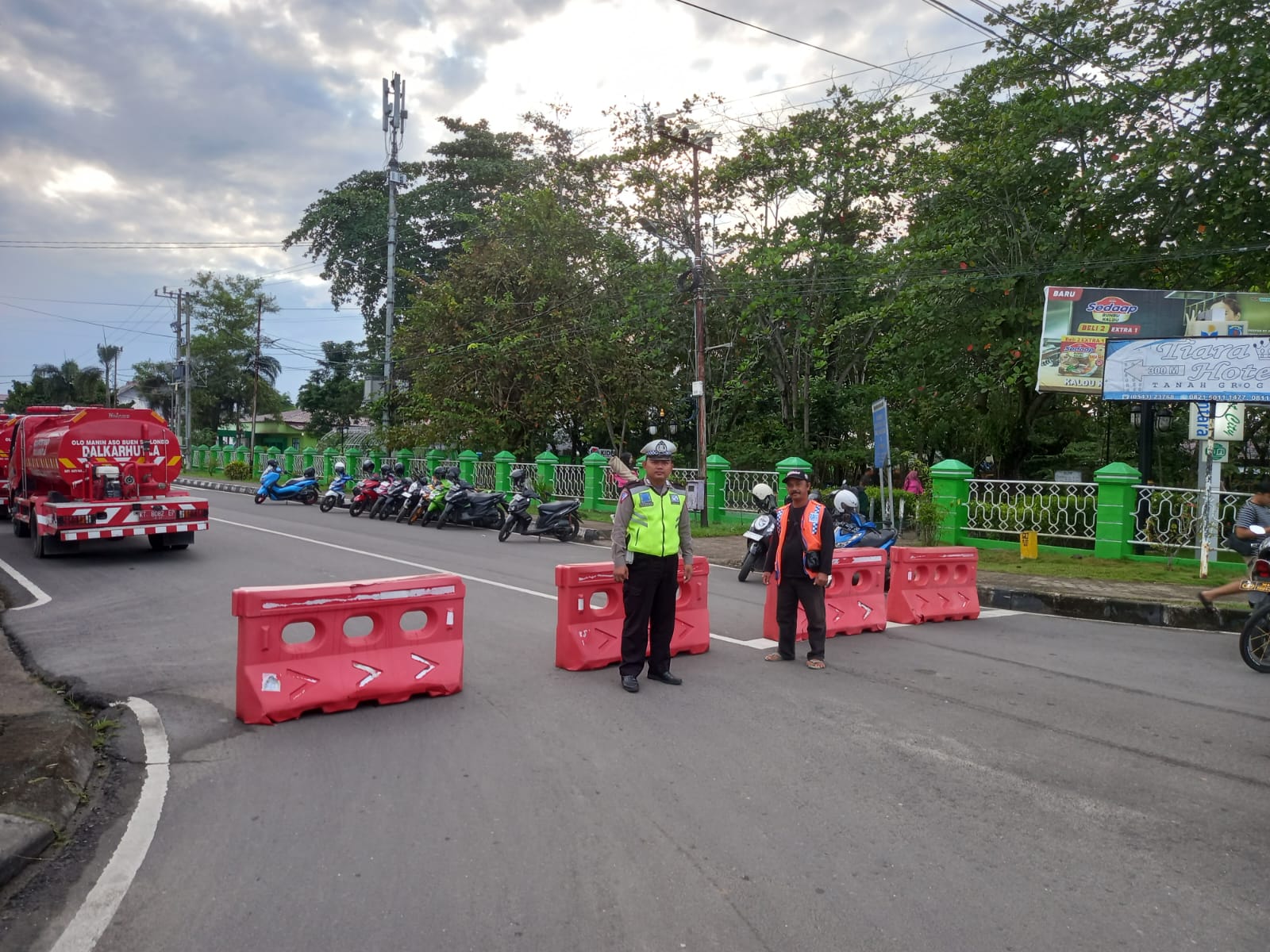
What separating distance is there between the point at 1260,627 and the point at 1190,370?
267 inches

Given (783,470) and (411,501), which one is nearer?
(783,470)

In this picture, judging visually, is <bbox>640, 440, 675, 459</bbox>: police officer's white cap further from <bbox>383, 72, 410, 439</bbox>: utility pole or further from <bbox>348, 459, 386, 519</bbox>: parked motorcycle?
<bbox>383, 72, 410, 439</bbox>: utility pole

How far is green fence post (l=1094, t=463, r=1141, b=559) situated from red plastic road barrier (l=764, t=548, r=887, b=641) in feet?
22.6

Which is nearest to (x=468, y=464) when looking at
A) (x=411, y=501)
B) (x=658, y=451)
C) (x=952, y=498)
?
(x=411, y=501)

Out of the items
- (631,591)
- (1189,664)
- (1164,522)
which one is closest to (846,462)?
(1164,522)

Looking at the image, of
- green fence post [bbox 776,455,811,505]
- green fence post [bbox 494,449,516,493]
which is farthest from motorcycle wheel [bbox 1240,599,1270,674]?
green fence post [bbox 494,449,516,493]

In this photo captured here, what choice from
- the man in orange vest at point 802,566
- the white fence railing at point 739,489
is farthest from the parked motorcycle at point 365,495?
the man in orange vest at point 802,566

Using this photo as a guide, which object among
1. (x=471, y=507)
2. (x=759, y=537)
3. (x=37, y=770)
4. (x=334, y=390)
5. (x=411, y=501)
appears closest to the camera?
(x=37, y=770)

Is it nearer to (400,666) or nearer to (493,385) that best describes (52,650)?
(400,666)

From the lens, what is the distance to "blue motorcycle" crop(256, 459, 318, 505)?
86.5 feet

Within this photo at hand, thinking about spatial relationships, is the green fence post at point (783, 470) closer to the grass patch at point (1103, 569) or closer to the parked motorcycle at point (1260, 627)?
the grass patch at point (1103, 569)

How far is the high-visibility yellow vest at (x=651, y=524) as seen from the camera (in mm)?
6293

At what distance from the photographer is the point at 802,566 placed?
281 inches

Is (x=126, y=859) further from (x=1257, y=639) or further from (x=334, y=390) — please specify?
(x=334, y=390)
